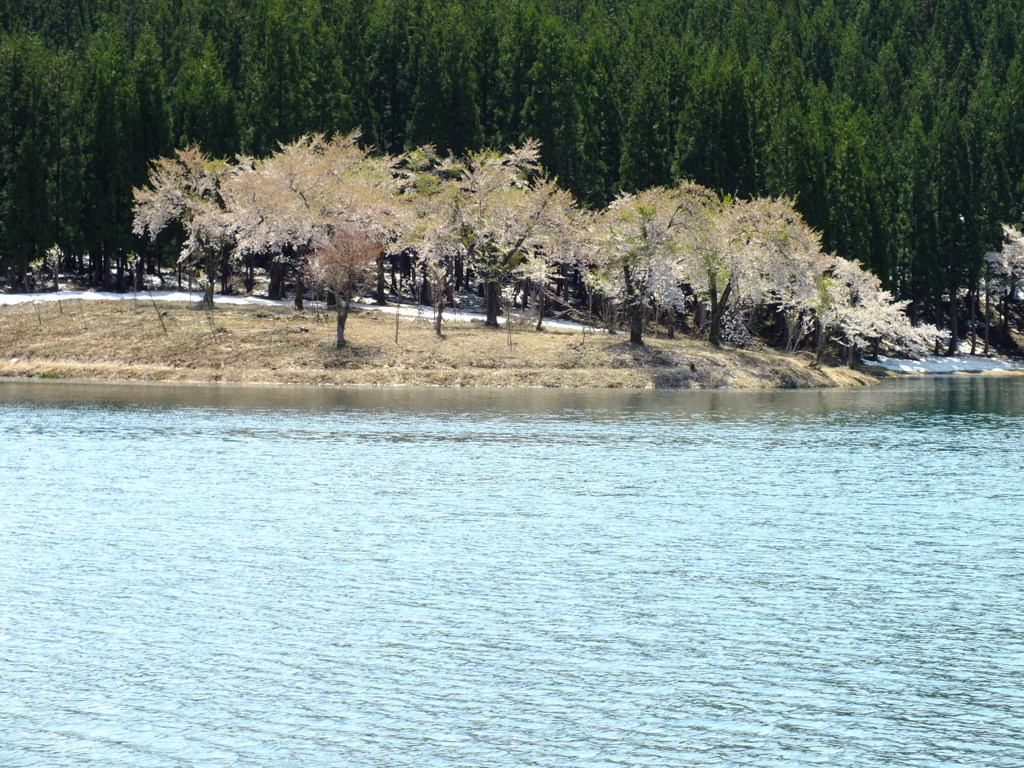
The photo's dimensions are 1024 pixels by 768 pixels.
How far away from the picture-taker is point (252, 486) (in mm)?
30703

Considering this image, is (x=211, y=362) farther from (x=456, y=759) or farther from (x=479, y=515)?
(x=456, y=759)

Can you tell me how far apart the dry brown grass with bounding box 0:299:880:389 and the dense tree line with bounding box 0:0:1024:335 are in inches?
495

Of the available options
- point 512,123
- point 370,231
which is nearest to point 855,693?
point 370,231

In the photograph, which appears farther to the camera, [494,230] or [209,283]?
[209,283]

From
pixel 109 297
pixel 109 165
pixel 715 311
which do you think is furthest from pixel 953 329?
pixel 109 165

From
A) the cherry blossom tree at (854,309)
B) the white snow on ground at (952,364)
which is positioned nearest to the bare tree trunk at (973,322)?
the white snow on ground at (952,364)

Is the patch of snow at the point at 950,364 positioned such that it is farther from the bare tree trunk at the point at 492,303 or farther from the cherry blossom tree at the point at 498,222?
the bare tree trunk at the point at 492,303

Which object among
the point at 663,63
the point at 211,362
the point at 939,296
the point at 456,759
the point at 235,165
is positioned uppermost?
the point at 663,63

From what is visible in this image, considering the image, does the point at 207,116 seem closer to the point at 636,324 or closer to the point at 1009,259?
the point at 636,324

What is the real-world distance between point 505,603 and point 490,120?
8136cm

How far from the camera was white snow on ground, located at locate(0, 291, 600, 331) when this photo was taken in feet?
251

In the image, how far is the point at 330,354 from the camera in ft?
211

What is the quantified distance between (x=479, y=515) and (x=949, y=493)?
12549 mm

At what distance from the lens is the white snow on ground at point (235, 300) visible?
76562 millimetres
